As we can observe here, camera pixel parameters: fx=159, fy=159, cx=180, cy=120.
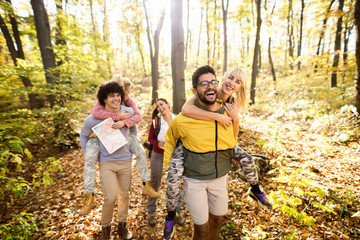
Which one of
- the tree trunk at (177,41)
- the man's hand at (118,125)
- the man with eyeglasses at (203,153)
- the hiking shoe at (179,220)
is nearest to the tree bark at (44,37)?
the tree trunk at (177,41)

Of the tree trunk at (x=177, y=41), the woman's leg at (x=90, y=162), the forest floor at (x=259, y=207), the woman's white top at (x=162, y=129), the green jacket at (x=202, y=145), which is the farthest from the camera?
the tree trunk at (x=177, y=41)

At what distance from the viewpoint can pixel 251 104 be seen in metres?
12.2

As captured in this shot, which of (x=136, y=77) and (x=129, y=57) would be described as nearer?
(x=136, y=77)

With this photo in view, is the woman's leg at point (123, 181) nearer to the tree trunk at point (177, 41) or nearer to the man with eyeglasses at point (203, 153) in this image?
the man with eyeglasses at point (203, 153)

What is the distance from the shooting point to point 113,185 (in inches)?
103

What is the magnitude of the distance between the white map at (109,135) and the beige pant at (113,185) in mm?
292

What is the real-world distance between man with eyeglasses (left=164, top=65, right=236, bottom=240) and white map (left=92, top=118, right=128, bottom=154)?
91 cm

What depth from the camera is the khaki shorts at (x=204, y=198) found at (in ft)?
7.05

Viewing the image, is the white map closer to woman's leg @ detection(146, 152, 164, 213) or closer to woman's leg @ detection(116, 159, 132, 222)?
woman's leg @ detection(116, 159, 132, 222)

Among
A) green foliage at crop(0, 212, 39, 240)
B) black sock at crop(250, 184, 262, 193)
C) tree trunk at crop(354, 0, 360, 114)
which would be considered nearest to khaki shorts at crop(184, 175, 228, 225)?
black sock at crop(250, 184, 262, 193)

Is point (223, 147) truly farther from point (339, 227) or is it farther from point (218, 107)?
point (339, 227)

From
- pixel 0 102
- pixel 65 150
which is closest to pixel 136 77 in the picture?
pixel 65 150

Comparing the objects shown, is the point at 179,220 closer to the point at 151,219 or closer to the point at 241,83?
the point at 151,219

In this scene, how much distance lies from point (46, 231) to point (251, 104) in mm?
12651
